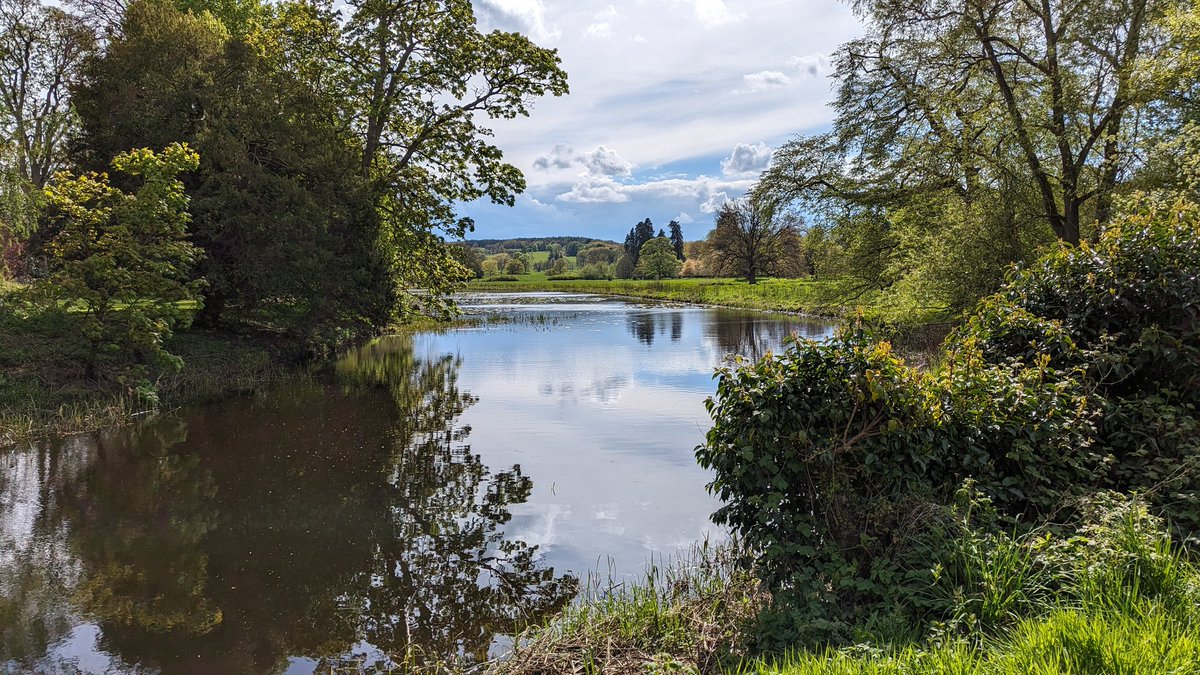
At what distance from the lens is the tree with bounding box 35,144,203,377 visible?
40.3 feet

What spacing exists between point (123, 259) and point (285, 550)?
9.69 metres

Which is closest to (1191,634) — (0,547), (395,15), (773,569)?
(773,569)

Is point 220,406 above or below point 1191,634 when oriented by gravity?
below

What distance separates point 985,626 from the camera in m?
3.73

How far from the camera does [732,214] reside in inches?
3127

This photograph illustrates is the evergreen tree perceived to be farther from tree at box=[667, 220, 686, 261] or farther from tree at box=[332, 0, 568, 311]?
tree at box=[332, 0, 568, 311]

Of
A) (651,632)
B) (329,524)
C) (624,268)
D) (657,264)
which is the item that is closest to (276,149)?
(329,524)

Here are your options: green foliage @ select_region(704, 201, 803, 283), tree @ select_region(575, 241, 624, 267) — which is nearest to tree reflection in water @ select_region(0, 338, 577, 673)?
green foliage @ select_region(704, 201, 803, 283)

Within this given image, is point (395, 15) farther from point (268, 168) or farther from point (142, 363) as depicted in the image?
point (142, 363)

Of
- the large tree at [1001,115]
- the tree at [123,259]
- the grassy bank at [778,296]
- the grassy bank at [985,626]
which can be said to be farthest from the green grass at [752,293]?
the tree at [123,259]

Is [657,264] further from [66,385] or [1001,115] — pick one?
[66,385]

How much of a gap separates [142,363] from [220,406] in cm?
221

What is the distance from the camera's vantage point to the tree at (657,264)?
331 feet

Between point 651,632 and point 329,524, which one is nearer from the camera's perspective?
point 651,632
